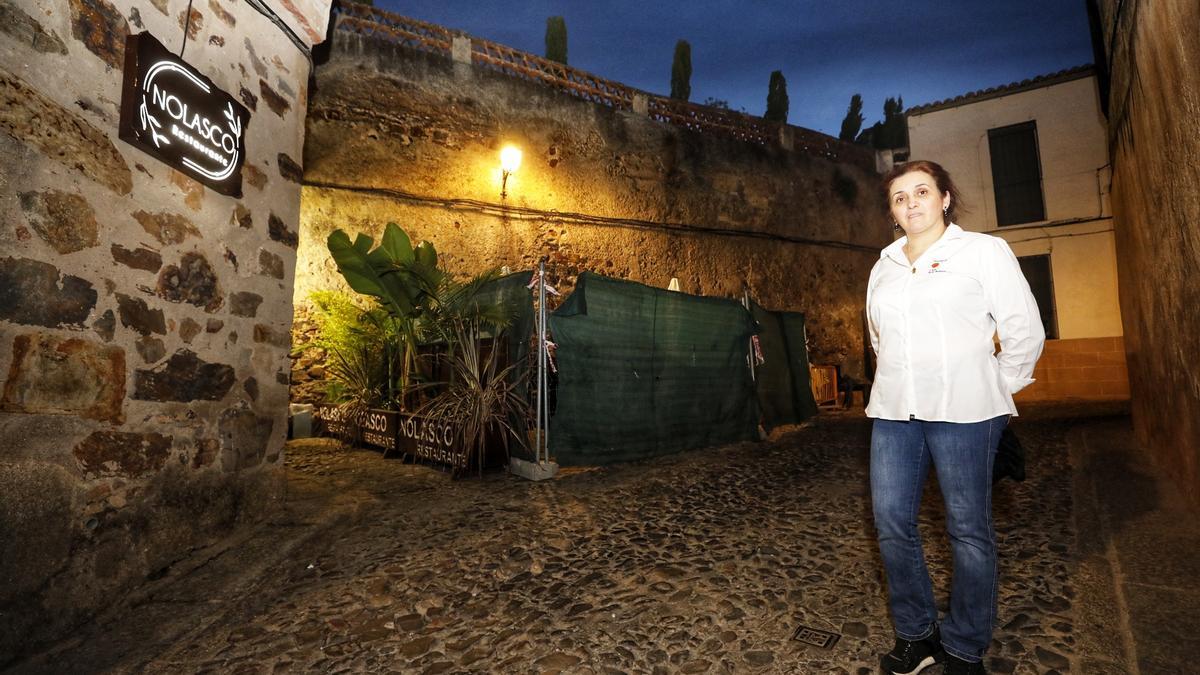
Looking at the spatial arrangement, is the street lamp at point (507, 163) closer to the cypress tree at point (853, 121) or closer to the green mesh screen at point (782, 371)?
the green mesh screen at point (782, 371)

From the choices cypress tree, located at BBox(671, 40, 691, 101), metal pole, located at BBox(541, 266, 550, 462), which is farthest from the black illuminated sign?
cypress tree, located at BBox(671, 40, 691, 101)

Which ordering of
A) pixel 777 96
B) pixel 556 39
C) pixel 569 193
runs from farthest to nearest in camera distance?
1. pixel 777 96
2. pixel 556 39
3. pixel 569 193

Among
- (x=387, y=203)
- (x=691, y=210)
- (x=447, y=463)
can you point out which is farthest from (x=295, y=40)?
(x=691, y=210)

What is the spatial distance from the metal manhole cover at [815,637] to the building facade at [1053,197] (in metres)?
10.9

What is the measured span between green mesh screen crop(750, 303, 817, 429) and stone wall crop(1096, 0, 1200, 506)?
11.4ft

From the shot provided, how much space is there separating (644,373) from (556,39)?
42.0 ft

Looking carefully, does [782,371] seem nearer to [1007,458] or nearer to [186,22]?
[1007,458]

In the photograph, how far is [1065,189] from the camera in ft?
35.9

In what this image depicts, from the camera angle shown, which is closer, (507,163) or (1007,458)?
(1007,458)

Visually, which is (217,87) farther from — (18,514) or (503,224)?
(503,224)

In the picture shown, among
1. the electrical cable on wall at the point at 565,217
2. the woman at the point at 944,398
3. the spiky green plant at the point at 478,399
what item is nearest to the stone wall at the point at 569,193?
the electrical cable on wall at the point at 565,217

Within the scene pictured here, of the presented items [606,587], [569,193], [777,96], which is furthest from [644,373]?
[777,96]

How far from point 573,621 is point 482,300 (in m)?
3.78

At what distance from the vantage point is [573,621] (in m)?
2.15
